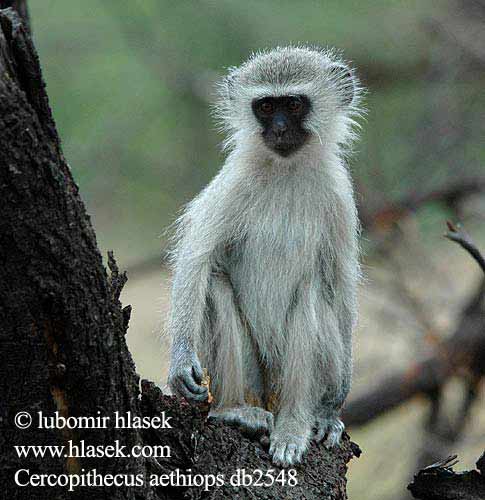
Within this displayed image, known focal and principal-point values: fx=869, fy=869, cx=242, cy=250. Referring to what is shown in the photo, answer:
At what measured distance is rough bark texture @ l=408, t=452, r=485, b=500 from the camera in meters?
4.29

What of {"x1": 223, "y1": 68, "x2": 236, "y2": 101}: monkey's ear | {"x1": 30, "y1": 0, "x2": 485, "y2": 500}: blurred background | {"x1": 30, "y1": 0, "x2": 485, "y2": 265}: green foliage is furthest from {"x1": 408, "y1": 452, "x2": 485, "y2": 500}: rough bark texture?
{"x1": 30, "y1": 0, "x2": 485, "y2": 265}: green foliage

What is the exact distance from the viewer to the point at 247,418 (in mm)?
4488

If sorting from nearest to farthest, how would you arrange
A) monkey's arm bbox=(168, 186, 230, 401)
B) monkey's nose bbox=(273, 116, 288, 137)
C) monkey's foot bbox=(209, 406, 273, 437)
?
1. monkey's foot bbox=(209, 406, 273, 437)
2. monkey's arm bbox=(168, 186, 230, 401)
3. monkey's nose bbox=(273, 116, 288, 137)

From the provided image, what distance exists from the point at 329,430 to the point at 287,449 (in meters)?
0.49

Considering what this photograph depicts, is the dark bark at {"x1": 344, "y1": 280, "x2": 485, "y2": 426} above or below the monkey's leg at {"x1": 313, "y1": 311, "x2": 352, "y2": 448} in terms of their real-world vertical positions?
above

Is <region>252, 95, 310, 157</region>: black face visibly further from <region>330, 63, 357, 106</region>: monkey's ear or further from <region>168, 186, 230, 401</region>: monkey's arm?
<region>168, 186, 230, 401</region>: monkey's arm

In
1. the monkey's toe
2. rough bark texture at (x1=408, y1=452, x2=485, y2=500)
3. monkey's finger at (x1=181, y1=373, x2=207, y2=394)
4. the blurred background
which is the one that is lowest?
rough bark texture at (x1=408, y1=452, x2=485, y2=500)

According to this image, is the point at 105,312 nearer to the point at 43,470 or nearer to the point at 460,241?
the point at 43,470

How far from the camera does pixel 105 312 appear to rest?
3.08 metres

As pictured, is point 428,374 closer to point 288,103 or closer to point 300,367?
point 300,367

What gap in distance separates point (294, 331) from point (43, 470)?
2.01 meters

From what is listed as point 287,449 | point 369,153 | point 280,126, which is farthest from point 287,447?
point 369,153

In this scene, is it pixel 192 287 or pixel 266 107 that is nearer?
pixel 192 287

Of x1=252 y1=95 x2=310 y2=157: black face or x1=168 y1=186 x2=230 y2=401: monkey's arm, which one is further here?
x1=252 y1=95 x2=310 y2=157: black face
